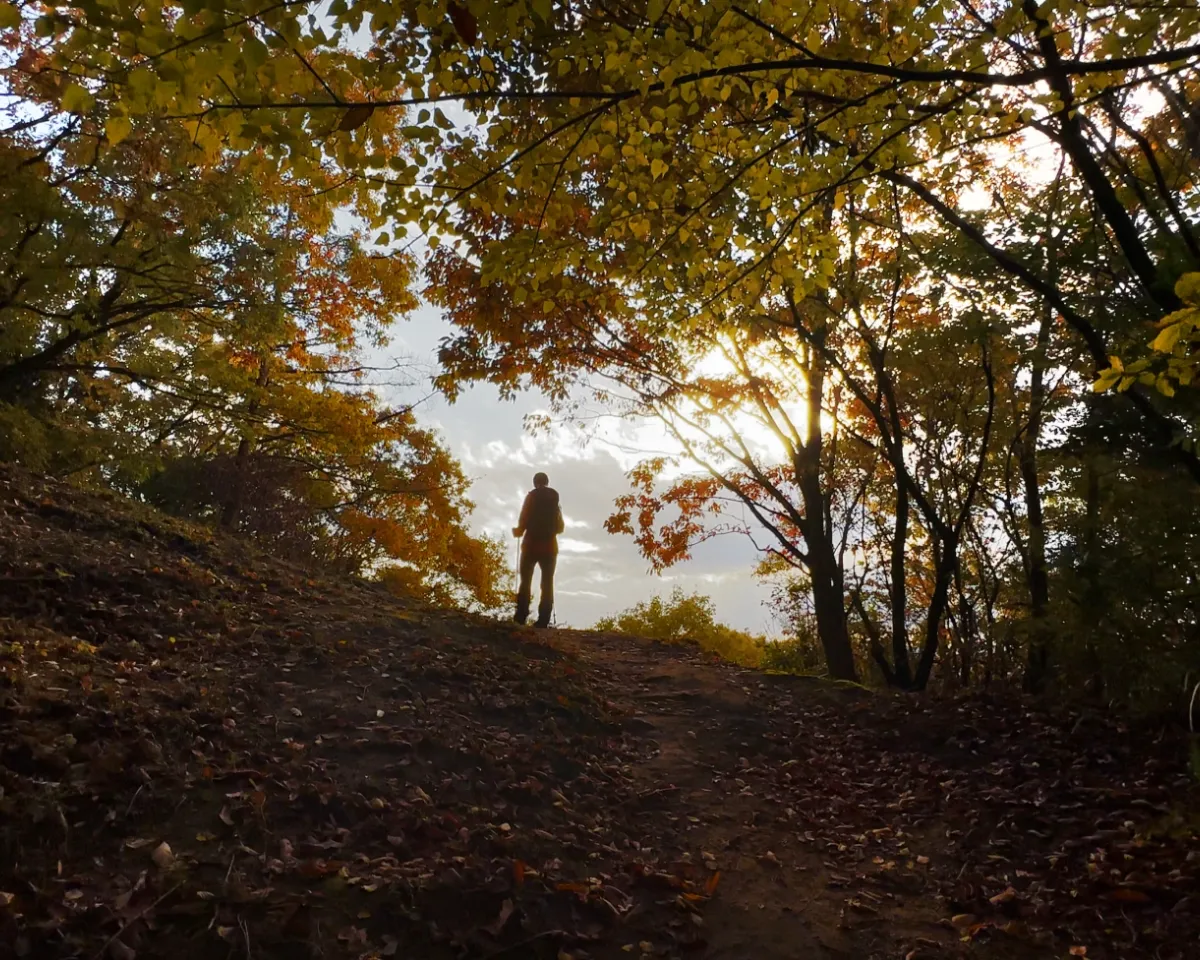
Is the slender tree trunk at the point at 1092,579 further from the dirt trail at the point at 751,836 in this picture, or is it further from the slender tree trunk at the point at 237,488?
the slender tree trunk at the point at 237,488

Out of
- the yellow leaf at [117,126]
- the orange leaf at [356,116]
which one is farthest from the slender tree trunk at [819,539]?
the yellow leaf at [117,126]

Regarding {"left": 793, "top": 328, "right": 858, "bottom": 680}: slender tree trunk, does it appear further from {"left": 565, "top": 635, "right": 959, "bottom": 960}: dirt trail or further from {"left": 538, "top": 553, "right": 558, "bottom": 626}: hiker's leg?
{"left": 538, "top": 553, "right": 558, "bottom": 626}: hiker's leg

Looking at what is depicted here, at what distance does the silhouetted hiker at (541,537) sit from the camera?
11.1 metres

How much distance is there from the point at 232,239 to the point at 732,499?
7.46 metres

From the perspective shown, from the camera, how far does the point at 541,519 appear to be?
1105cm

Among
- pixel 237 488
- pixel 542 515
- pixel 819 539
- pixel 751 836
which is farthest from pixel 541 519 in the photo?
pixel 237 488

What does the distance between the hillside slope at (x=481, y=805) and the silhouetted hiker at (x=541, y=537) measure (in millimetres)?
3634

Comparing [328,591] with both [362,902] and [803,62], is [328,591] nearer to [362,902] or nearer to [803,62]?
[362,902]

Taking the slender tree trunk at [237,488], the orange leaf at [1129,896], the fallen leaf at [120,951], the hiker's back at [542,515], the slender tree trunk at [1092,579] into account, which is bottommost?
the fallen leaf at [120,951]

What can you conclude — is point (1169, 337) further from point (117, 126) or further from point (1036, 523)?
point (1036, 523)

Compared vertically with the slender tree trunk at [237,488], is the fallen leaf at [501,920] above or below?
below

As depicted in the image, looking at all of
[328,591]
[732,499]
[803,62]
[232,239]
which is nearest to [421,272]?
[232,239]

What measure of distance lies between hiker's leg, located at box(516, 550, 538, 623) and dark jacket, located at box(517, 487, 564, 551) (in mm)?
178

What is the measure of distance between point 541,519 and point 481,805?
6.64 metres
